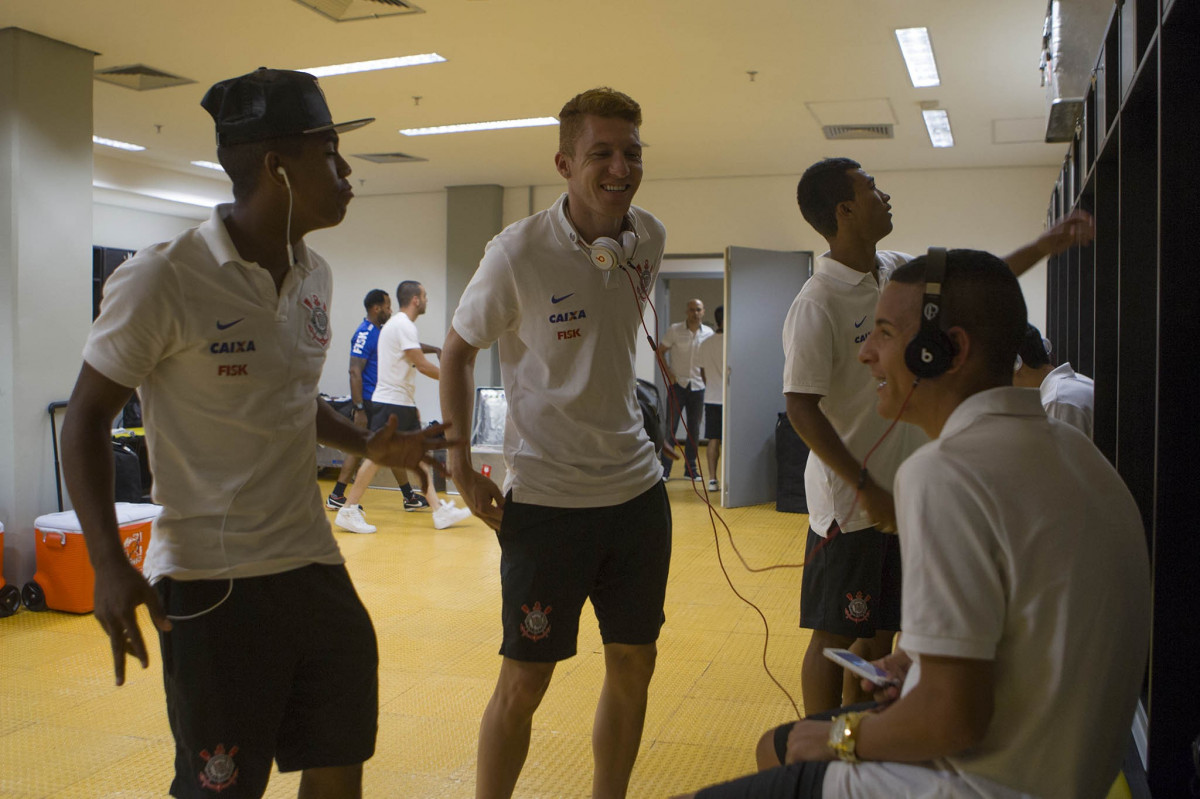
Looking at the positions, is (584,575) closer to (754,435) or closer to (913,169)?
(754,435)

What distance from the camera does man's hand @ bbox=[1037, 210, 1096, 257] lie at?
2398 millimetres

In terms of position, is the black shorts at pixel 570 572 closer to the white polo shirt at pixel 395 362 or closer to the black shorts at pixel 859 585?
the black shorts at pixel 859 585

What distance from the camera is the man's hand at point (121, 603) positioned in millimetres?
1455

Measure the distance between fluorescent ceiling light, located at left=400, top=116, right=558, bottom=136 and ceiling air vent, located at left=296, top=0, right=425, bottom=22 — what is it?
273 centimetres

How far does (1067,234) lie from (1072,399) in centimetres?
112

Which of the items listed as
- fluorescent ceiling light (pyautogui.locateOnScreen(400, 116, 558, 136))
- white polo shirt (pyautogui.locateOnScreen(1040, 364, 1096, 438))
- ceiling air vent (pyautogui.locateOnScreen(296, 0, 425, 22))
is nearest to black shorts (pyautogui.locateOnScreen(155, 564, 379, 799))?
white polo shirt (pyautogui.locateOnScreen(1040, 364, 1096, 438))

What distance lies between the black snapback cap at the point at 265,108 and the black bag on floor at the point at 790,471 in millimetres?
7105

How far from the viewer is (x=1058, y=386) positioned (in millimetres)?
3457

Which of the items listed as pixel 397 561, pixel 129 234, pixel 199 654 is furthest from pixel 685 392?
pixel 199 654

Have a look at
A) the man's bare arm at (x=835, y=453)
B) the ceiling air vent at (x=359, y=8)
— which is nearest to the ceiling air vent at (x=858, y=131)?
→ the ceiling air vent at (x=359, y=8)

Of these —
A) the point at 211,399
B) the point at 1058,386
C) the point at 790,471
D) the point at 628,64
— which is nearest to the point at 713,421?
the point at 790,471

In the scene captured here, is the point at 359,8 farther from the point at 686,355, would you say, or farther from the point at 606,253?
the point at 686,355

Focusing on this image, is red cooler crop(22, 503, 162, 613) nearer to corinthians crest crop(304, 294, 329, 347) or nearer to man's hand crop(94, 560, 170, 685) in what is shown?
corinthians crest crop(304, 294, 329, 347)

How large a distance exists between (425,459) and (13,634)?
382cm
